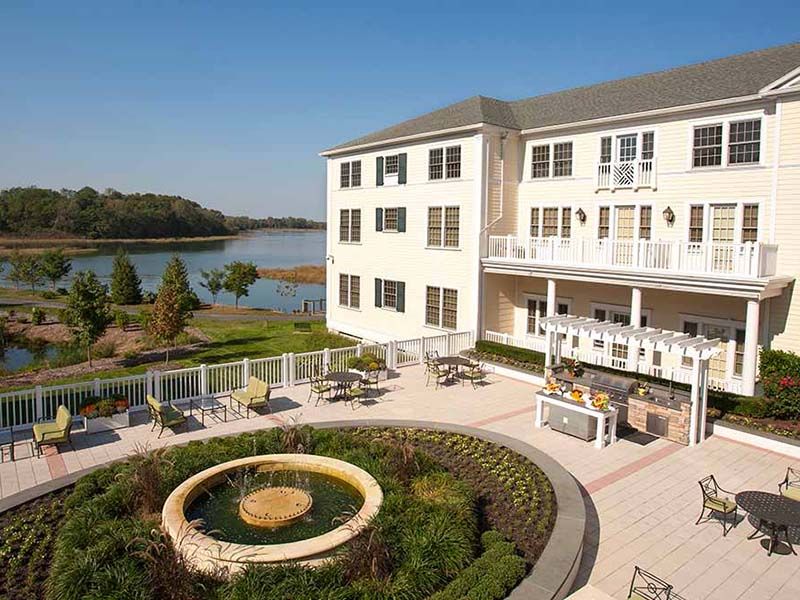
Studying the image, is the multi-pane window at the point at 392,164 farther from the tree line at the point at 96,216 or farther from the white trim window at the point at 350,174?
the tree line at the point at 96,216

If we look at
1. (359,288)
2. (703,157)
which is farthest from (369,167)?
(703,157)

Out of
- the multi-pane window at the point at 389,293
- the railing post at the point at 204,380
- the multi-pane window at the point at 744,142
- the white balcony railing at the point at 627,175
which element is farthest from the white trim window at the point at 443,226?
the railing post at the point at 204,380

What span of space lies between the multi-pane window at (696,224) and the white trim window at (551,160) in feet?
15.4

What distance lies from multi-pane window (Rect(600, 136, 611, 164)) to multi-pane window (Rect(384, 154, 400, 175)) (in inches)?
330

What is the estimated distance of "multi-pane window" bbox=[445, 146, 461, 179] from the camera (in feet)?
72.0

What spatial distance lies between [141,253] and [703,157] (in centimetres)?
10090

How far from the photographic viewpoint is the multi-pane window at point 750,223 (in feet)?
53.2

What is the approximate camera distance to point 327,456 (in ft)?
35.1

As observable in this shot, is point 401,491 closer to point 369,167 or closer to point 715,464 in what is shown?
point 715,464

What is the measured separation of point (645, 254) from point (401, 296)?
418 inches

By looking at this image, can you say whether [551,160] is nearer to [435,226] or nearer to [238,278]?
[435,226]

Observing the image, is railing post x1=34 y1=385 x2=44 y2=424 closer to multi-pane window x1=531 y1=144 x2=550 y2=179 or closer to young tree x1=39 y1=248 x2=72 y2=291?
multi-pane window x1=531 y1=144 x2=550 y2=179

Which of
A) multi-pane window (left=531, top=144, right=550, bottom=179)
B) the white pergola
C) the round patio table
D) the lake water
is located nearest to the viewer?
the round patio table

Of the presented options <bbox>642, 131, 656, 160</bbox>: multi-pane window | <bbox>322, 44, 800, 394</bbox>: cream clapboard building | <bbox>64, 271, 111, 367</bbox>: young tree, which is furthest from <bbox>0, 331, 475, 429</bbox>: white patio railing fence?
<bbox>642, 131, 656, 160</bbox>: multi-pane window
